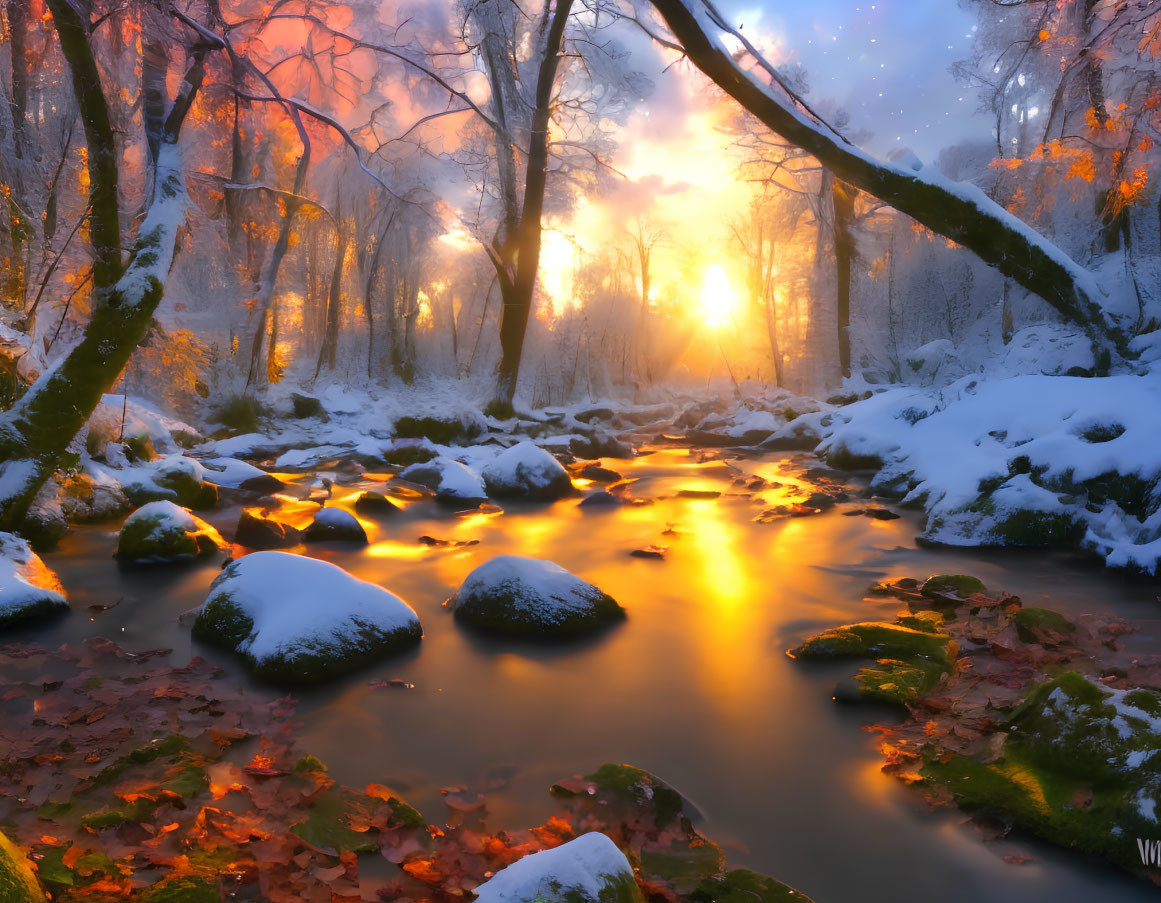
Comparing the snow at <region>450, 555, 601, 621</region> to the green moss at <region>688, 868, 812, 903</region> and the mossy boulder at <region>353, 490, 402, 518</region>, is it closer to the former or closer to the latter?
the green moss at <region>688, 868, 812, 903</region>

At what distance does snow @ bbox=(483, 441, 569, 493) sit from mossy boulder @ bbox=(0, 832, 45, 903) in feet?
26.8

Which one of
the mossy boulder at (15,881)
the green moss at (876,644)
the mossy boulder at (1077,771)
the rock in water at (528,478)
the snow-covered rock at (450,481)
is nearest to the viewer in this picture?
the mossy boulder at (15,881)

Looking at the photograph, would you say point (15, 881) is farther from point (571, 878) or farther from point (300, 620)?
point (300, 620)

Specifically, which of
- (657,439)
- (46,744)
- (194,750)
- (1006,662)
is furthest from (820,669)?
(657,439)

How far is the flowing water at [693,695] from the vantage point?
8.25ft

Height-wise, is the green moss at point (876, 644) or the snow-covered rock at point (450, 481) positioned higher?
the snow-covered rock at point (450, 481)

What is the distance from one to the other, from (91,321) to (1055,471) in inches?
358

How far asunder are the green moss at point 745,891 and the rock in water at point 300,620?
8.35 ft

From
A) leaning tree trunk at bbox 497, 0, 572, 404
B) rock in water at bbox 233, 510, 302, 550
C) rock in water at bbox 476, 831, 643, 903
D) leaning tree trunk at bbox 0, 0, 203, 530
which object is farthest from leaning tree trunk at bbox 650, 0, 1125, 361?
leaning tree trunk at bbox 497, 0, 572, 404

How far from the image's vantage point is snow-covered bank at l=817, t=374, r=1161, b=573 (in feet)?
19.9

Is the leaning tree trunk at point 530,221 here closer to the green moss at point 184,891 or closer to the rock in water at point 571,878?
the green moss at point 184,891

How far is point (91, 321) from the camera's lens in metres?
5.61

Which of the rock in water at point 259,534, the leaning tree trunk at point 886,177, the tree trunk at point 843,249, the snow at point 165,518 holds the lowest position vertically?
the rock in water at point 259,534

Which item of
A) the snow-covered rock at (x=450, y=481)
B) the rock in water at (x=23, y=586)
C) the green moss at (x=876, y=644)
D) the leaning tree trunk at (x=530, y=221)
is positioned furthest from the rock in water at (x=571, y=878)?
the leaning tree trunk at (x=530, y=221)
